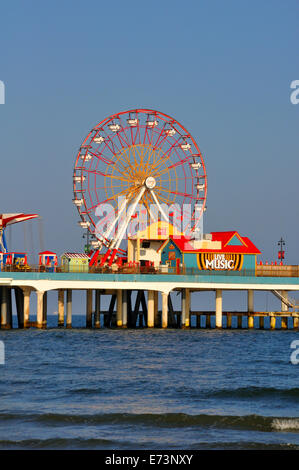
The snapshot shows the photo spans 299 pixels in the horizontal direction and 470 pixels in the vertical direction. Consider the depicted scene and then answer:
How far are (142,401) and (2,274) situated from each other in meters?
34.7

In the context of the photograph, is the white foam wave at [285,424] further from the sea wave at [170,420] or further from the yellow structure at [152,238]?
the yellow structure at [152,238]

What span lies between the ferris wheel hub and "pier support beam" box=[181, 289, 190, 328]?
12709 millimetres

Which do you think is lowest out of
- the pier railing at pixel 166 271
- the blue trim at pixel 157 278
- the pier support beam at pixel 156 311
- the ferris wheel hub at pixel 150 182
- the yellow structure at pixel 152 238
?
the pier support beam at pixel 156 311

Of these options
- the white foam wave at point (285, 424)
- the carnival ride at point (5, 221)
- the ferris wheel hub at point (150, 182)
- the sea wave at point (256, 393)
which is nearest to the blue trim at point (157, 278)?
the carnival ride at point (5, 221)

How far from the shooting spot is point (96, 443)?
27109 millimetres

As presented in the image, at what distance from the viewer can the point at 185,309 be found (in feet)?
242

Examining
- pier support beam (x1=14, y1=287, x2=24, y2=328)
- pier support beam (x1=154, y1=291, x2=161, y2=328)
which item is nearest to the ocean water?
pier support beam (x1=154, y1=291, x2=161, y2=328)

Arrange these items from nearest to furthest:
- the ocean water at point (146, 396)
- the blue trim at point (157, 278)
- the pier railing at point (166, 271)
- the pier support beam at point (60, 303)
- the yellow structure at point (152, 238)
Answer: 1. the ocean water at point (146, 396)
2. the blue trim at point (157, 278)
3. the pier railing at point (166, 271)
4. the pier support beam at point (60, 303)
5. the yellow structure at point (152, 238)

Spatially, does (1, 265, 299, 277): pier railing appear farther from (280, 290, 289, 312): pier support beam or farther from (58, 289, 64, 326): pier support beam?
(58, 289, 64, 326): pier support beam

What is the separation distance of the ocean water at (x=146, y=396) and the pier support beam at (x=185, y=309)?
13517mm

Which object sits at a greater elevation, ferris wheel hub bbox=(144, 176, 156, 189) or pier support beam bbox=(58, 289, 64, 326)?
ferris wheel hub bbox=(144, 176, 156, 189)

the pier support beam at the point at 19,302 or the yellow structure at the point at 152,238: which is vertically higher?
the yellow structure at the point at 152,238

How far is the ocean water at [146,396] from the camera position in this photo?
2792 cm

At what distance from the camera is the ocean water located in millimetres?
27922
